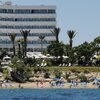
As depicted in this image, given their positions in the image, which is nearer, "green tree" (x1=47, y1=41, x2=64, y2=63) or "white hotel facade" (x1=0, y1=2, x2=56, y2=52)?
"green tree" (x1=47, y1=41, x2=64, y2=63)

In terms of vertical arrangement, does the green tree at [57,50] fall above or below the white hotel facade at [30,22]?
below

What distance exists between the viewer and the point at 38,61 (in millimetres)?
100750

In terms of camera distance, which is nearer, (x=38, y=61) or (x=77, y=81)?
(x=77, y=81)

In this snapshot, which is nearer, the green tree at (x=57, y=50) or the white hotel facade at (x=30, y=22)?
the green tree at (x=57, y=50)

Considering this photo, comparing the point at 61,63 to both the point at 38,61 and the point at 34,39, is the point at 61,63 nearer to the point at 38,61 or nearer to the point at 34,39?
the point at 38,61

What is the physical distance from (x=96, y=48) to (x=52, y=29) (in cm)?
2939

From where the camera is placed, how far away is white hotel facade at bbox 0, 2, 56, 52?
135 meters

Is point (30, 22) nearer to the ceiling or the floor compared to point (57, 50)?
nearer to the ceiling

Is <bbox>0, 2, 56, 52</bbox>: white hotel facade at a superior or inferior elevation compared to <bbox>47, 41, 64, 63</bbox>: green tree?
superior

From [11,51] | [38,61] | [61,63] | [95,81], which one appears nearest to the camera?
[95,81]

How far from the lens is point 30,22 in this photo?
446 ft

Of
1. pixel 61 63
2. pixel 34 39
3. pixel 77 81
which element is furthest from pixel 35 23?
pixel 77 81

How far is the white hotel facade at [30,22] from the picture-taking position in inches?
5312

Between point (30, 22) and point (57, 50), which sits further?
point (30, 22)
